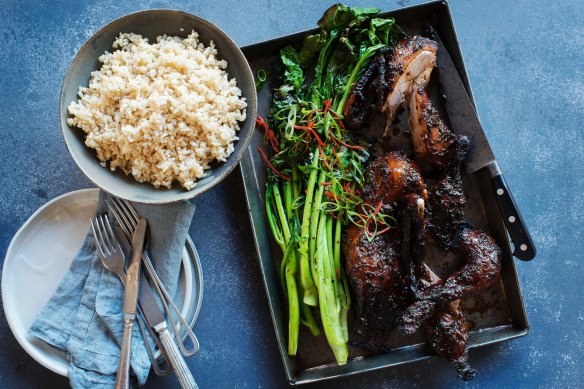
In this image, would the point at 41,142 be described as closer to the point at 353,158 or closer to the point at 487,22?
the point at 353,158

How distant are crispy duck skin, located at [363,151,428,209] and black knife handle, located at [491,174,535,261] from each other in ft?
1.13

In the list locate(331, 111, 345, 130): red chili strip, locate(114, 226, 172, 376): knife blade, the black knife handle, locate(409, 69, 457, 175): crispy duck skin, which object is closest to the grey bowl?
locate(114, 226, 172, 376): knife blade

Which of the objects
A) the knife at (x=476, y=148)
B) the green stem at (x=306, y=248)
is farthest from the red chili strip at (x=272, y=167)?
the knife at (x=476, y=148)

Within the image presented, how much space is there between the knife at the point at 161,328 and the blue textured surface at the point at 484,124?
30 centimetres

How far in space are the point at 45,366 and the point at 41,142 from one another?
1095mm

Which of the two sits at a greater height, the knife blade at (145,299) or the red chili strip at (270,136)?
the red chili strip at (270,136)

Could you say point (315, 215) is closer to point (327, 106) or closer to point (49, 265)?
point (327, 106)

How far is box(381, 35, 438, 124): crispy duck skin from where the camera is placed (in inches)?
112

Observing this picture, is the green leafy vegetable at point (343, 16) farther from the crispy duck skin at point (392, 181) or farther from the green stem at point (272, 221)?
the green stem at point (272, 221)

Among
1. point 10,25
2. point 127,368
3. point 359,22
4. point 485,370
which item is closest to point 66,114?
point 10,25

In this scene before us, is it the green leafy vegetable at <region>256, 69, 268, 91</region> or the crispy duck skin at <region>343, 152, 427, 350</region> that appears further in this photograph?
the green leafy vegetable at <region>256, 69, 268, 91</region>

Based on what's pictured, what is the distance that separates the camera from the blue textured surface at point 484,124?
3.03m

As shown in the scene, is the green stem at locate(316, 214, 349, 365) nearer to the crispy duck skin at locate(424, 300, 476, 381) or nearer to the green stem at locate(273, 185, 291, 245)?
the green stem at locate(273, 185, 291, 245)

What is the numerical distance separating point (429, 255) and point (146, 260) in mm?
1368
